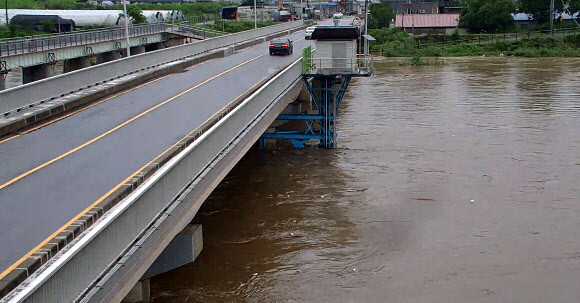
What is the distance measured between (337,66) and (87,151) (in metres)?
15.9

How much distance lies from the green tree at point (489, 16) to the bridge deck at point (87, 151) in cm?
6995

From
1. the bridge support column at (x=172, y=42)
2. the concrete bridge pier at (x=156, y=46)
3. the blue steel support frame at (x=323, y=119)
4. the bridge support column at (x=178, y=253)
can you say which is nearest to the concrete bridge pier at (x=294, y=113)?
the blue steel support frame at (x=323, y=119)

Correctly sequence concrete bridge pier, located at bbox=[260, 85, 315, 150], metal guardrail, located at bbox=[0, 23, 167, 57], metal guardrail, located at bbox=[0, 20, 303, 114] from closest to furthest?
metal guardrail, located at bbox=[0, 20, 303, 114], concrete bridge pier, located at bbox=[260, 85, 315, 150], metal guardrail, located at bbox=[0, 23, 167, 57]

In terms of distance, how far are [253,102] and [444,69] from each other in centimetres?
4847

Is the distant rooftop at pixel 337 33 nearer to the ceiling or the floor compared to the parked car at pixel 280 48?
nearer to the ceiling

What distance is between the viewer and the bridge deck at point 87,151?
13.3 metres

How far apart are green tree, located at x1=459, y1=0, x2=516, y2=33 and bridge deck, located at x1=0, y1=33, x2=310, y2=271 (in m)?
69.9

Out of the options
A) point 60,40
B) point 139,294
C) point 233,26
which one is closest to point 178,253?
point 139,294

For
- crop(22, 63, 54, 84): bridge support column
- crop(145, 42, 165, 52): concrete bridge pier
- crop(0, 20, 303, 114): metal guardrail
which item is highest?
crop(145, 42, 165, 52): concrete bridge pier

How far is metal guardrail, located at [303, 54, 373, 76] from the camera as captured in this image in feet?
102

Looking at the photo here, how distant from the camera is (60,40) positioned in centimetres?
4628

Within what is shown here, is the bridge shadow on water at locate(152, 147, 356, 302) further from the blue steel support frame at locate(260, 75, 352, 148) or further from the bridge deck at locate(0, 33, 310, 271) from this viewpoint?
the bridge deck at locate(0, 33, 310, 271)

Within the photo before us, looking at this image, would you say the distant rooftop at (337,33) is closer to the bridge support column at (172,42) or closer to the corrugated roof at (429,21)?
the bridge support column at (172,42)

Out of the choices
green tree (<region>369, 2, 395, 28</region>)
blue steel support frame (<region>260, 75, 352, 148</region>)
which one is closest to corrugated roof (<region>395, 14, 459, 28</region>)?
green tree (<region>369, 2, 395, 28</region>)
